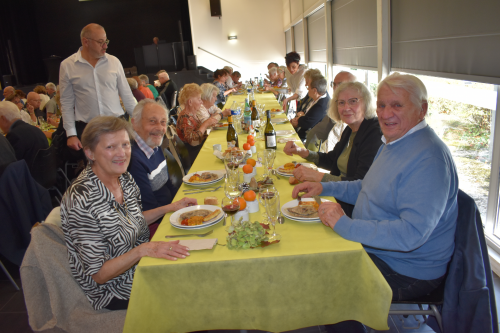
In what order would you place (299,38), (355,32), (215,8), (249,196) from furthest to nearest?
(215,8) < (299,38) < (355,32) < (249,196)

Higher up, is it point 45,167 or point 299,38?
point 299,38

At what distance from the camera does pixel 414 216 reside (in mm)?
1309

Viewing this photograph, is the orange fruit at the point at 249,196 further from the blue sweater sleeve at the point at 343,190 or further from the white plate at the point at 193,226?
the blue sweater sleeve at the point at 343,190

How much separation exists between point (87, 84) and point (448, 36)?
3.24 meters

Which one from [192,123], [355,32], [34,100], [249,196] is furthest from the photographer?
[34,100]

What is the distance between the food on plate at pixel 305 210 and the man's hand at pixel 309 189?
131 millimetres

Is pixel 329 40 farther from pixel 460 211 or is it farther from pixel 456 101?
pixel 460 211

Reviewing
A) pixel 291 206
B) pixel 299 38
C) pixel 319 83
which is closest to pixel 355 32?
pixel 319 83

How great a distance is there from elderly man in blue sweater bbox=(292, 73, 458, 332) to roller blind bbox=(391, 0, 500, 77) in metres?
1.09

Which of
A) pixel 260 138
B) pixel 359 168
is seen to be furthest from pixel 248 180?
pixel 260 138

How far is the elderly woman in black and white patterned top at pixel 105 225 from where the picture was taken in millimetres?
1406

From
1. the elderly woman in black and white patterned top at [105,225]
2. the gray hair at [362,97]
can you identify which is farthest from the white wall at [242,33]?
the elderly woman in black and white patterned top at [105,225]

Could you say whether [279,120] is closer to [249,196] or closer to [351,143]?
[351,143]

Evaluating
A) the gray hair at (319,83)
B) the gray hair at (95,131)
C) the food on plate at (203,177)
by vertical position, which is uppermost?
the gray hair at (319,83)
